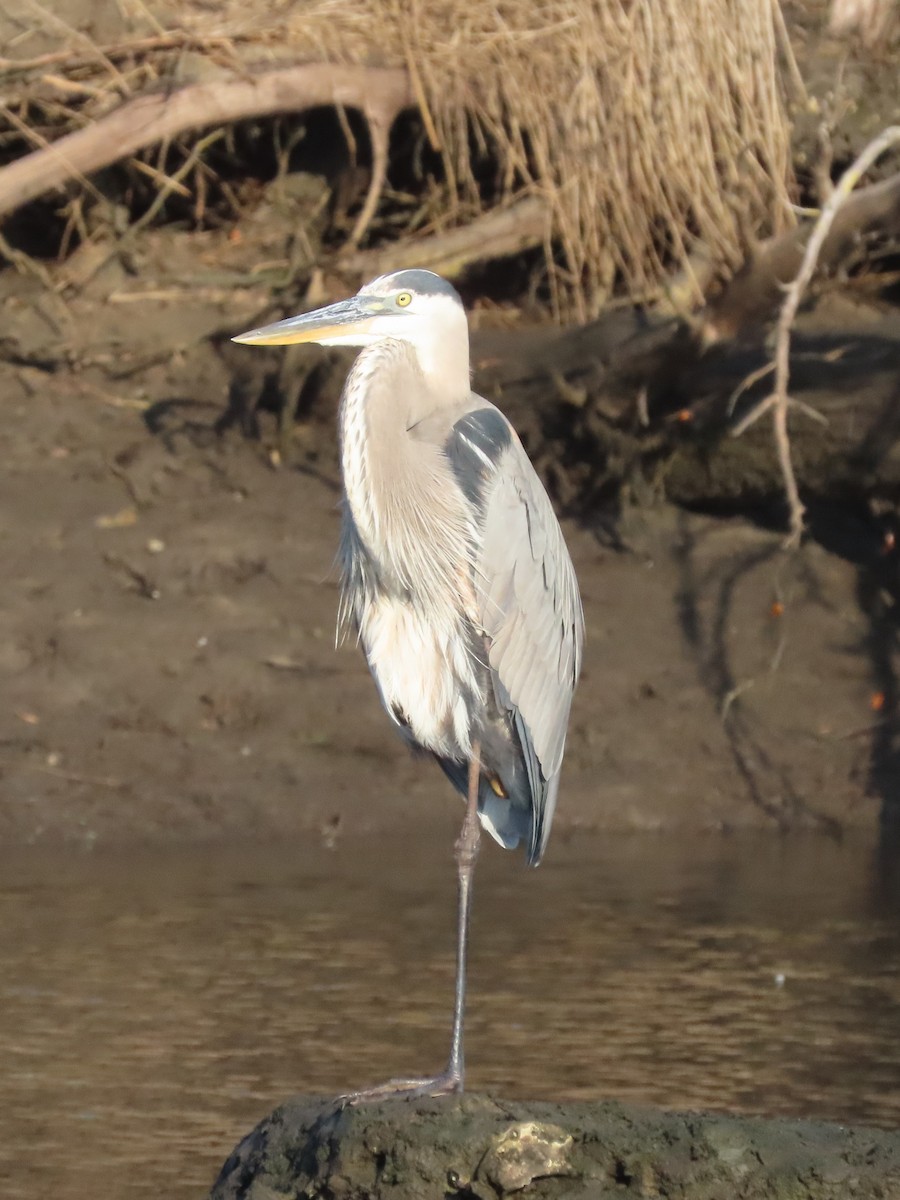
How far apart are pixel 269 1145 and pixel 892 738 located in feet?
16.6

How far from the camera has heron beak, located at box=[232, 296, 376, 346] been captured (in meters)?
4.68

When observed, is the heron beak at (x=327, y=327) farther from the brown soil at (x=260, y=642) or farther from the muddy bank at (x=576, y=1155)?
the brown soil at (x=260, y=642)

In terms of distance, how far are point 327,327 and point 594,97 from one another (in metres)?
4.22

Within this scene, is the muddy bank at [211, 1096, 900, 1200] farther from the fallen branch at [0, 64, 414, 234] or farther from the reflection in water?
the fallen branch at [0, 64, 414, 234]

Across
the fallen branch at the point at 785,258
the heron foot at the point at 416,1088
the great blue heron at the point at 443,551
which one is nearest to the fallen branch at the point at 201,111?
the fallen branch at the point at 785,258

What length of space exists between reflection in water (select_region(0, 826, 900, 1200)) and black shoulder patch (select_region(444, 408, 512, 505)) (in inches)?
56.4

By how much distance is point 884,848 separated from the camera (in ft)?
25.3

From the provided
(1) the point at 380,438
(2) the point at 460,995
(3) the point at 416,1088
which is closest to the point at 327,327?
(1) the point at 380,438

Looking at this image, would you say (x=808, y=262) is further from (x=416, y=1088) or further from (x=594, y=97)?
(x=416, y=1088)

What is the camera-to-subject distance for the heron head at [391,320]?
15.4 ft

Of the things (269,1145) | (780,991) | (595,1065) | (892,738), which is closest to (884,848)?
(892,738)

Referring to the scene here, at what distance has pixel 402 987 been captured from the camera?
5816mm

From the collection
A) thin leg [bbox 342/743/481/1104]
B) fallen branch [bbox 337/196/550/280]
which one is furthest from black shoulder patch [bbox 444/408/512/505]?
fallen branch [bbox 337/196/550/280]

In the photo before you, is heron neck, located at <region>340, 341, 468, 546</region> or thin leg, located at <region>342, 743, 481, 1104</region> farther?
heron neck, located at <region>340, 341, 468, 546</region>
